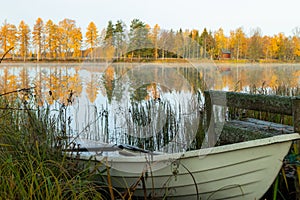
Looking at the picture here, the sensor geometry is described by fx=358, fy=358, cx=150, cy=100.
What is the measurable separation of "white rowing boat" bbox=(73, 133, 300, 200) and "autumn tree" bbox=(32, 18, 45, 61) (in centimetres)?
4358

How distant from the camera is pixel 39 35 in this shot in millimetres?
47219

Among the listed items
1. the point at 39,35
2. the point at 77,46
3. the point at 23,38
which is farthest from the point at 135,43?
the point at 39,35

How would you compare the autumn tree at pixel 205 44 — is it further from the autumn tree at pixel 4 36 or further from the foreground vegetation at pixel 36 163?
the autumn tree at pixel 4 36

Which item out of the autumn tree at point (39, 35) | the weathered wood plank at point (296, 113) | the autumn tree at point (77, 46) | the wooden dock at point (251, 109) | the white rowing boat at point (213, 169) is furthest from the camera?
the autumn tree at point (39, 35)

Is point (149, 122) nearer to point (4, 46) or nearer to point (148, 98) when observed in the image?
point (148, 98)

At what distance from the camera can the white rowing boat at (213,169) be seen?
274 cm

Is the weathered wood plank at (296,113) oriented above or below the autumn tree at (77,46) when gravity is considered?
below

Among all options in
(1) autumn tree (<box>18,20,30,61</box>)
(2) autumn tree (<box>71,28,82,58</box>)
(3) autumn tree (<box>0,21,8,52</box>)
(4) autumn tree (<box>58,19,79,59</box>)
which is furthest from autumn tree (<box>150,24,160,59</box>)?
(1) autumn tree (<box>18,20,30,61</box>)

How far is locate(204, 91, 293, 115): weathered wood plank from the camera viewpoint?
3.27 metres

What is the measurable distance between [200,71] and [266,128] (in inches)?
37.7

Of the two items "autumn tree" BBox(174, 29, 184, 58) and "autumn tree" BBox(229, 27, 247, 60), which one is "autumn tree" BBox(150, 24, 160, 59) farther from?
"autumn tree" BBox(229, 27, 247, 60)

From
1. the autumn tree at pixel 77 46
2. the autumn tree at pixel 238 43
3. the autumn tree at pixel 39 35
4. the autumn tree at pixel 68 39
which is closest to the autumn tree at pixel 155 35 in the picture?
the autumn tree at pixel 77 46

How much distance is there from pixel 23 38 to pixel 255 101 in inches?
1737

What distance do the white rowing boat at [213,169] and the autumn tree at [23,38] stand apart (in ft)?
128
